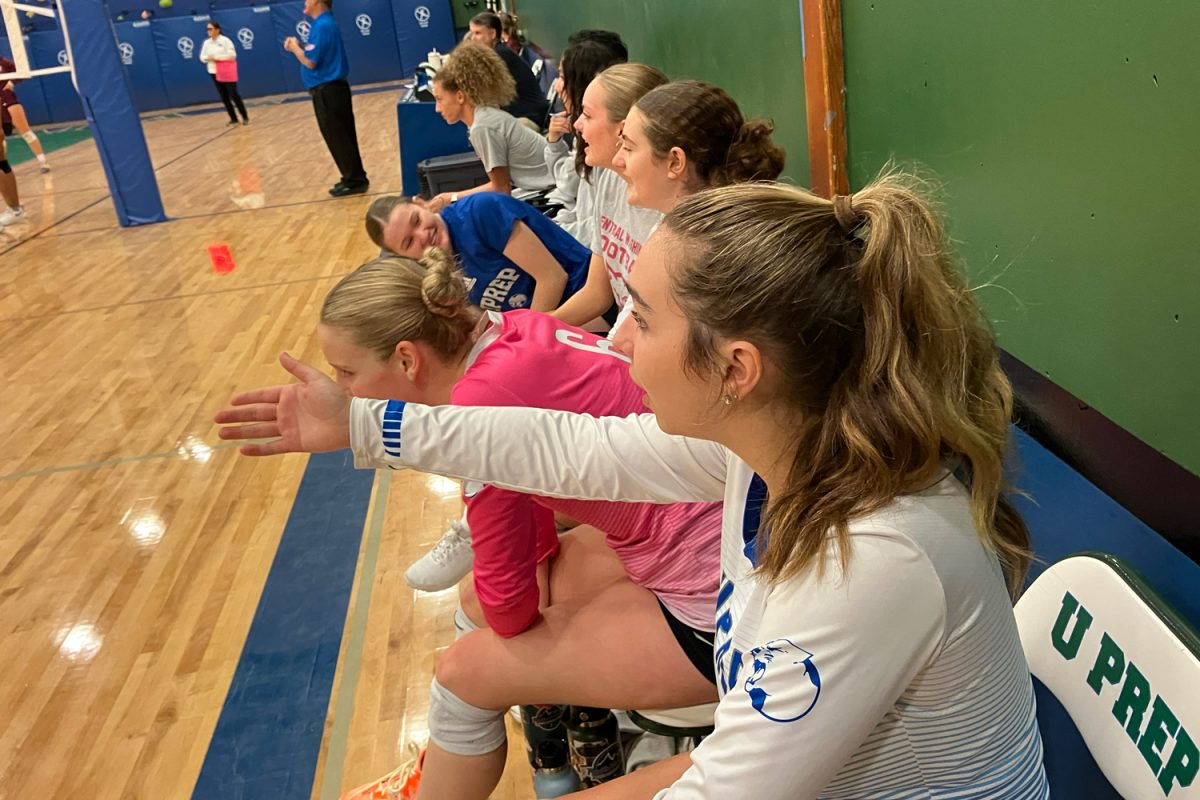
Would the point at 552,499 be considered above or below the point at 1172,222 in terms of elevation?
below

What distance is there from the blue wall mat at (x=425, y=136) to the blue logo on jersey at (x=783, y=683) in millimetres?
6252

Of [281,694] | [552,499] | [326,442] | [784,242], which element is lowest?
[281,694]

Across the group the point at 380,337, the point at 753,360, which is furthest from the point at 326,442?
the point at 753,360

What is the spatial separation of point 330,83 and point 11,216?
10.3ft

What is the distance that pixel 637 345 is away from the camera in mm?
1066

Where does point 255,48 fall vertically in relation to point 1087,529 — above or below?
above

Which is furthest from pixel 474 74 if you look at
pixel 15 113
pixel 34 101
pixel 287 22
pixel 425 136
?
pixel 34 101

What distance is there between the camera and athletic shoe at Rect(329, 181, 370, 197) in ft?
27.0

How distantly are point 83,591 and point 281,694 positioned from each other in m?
0.91

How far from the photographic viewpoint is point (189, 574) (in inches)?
111

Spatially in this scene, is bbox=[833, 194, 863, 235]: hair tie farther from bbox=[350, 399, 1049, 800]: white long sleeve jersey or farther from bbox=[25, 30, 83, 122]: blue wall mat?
bbox=[25, 30, 83, 122]: blue wall mat

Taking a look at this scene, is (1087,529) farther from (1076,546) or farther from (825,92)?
(825,92)

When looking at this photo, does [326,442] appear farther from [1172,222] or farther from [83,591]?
[83,591]

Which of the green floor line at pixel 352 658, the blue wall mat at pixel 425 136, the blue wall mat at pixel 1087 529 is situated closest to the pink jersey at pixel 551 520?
the blue wall mat at pixel 1087 529
